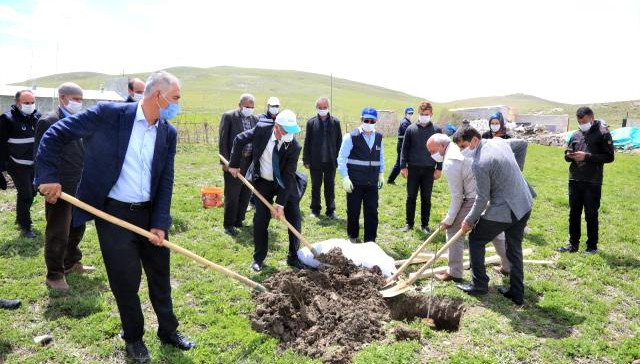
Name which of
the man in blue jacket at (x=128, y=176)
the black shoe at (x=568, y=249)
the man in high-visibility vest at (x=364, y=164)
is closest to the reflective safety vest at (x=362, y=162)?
the man in high-visibility vest at (x=364, y=164)

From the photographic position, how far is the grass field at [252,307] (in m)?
4.35

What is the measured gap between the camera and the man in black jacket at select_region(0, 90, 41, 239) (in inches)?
280

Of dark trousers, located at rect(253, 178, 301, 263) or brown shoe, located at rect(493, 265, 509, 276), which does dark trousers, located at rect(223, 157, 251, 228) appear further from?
brown shoe, located at rect(493, 265, 509, 276)

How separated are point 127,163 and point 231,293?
2.39 metres

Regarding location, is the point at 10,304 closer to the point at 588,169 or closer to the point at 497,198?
the point at 497,198

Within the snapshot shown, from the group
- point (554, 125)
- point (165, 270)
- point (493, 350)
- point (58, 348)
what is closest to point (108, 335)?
point (58, 348)

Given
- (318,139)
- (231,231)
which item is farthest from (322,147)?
(231,231)

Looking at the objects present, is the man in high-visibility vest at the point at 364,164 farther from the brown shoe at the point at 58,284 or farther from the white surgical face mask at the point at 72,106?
the brown shoe at the point at 58,284

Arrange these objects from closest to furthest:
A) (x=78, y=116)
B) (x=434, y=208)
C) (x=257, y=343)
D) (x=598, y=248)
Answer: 1. (x=78, y=116)
2. (x=257, y=343)
3. (x=598, y=248)
4. (x=434, y=208)

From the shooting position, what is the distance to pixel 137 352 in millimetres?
4145

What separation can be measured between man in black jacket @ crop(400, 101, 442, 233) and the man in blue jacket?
5.17m

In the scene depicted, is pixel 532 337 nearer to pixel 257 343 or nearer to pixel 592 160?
pixel 257 343

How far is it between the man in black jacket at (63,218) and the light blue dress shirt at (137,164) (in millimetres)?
1848

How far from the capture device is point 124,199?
3930mm
